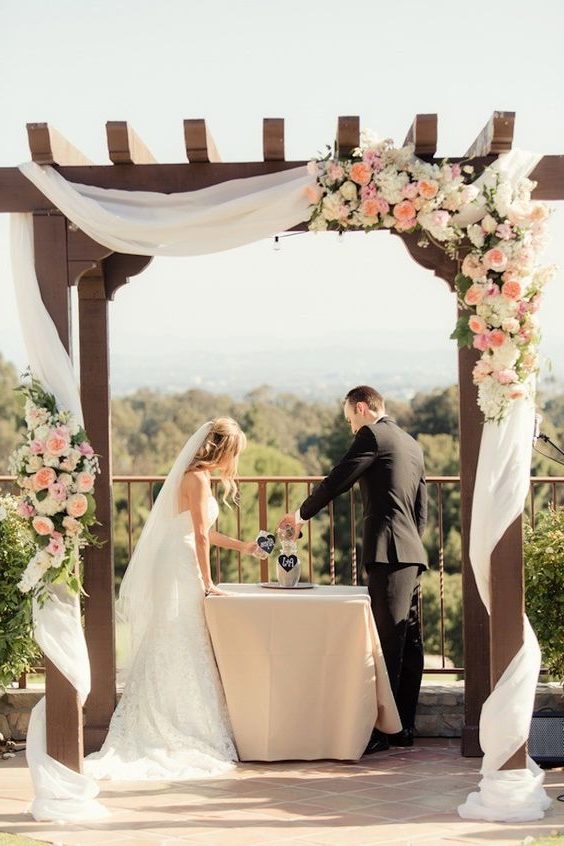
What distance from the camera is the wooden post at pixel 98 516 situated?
651 cm

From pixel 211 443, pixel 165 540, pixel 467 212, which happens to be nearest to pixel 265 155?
pixel 467 212

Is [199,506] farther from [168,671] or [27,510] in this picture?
[27,510]

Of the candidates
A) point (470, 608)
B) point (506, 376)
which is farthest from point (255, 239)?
point (470, 608)

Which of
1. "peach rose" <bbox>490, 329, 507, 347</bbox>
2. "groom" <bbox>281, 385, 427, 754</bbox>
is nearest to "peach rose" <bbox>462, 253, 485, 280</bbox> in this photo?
"peach rose" <bbox>490, 329, 507, 347</bbox>

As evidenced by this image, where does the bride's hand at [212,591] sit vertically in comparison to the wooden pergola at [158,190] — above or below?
below

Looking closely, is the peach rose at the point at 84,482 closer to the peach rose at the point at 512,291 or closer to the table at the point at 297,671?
the table at the point at 297,671

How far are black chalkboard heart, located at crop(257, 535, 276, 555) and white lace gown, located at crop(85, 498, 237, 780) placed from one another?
1.08ft

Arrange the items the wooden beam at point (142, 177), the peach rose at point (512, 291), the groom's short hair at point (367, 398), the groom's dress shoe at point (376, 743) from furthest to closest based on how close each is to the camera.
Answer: the groom's short hair at point (367, 398) < the groom's dress shoe at point (376, 743) < the wooden beam at point (142, 177) < the peach rose at point (512, 291)

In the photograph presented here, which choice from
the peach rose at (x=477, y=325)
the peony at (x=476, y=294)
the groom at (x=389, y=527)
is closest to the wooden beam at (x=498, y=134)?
the peony at (x=476, y=294)

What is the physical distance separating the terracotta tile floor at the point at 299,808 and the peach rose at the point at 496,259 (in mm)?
2185

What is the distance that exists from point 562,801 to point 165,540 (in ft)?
7.36

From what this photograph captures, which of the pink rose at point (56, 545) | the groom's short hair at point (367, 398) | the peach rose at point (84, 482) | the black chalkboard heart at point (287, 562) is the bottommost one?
the black chalkboard heart at point (287, 562)

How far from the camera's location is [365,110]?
4094 cm

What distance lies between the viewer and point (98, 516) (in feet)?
21.4
